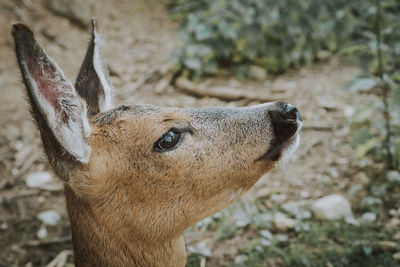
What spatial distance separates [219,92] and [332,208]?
10.0 feet

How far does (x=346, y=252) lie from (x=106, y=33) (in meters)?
7.40

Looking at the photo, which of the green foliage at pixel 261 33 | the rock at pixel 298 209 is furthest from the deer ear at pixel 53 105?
the green foliage at pixel 261 33

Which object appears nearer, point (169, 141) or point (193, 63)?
point (169, 141)

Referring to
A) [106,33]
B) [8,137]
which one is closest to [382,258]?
[8,137]

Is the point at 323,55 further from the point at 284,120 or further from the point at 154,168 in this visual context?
the point at 154,168

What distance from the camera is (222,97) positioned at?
5.96 m

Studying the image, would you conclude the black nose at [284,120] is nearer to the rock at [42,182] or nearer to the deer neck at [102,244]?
the deer neck at [102,244]

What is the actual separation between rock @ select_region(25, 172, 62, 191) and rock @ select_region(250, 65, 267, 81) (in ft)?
12.4

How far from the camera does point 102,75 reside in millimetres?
2645

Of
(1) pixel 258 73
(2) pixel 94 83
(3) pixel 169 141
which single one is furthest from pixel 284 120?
(1) pixel 258 73

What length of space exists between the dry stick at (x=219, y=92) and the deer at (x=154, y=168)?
3.39 meters

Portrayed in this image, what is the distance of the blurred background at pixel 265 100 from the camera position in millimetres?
3316

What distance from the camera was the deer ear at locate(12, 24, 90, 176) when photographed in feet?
5.06

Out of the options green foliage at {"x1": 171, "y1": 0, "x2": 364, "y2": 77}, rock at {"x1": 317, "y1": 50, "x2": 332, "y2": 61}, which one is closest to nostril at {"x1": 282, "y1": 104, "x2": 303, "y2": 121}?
green foliage at {"x1": 171, "y1": 0, "x2": 364, "y2": 77}
